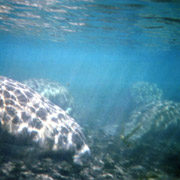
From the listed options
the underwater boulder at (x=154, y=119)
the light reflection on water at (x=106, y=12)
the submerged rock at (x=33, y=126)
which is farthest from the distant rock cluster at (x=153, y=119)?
the light reflection on water at (x=106, y=12)

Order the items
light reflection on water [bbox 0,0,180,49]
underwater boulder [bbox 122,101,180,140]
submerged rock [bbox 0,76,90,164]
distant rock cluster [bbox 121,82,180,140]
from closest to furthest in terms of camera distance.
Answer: submerged rock [bbox 0,76,90,164] → distant rock cluster [bbox 121,82,180,140] → underwater boulder [bbox 122,101,180,140] → light reflection on water [bbox 0,0,180,49]

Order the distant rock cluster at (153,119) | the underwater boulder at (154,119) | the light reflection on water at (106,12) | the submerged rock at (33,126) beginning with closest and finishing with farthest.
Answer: the submerged rock at (33,126) → the distant rock cluster at (153,119) → the underwater boulder at (154,119) → the light reflection on water at (106,12)

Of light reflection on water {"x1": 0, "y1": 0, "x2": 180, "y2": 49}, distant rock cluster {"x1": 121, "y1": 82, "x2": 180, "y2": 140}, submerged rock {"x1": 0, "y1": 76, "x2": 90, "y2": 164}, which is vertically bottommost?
distant rock cluster {"x1": 121, "y1": 82, "x2": 180, "y2": 140}

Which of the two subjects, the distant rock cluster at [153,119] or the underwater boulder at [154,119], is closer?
the distant rock cluster at [153,119]

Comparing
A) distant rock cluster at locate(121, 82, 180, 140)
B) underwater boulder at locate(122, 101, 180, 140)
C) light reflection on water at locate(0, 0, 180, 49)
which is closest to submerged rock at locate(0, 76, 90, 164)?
distant rock cluster at locate(121, 82, 180, 140)

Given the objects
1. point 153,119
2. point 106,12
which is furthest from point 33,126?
point 106,12

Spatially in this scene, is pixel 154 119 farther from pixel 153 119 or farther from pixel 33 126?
pixel 33 126

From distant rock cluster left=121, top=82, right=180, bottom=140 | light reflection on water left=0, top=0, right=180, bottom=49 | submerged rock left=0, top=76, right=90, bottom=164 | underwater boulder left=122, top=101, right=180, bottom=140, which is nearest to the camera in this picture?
submerged rock left=0, top=76, right=90, bottom=164

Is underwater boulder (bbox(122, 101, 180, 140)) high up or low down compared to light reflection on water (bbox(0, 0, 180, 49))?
down

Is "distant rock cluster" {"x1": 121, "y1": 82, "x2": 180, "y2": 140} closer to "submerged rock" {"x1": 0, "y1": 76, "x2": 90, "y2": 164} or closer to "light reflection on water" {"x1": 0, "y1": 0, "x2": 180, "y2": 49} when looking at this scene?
"submerged rock" {"x1": 0, "y1": 76, "x2": 90, "y2": 164}

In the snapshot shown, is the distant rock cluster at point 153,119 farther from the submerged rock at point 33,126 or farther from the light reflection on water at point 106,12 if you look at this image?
the light reflection on water at point 106,12

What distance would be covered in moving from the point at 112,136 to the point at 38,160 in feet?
17.4

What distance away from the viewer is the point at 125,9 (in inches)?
508

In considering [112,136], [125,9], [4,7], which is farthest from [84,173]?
[4,7]
